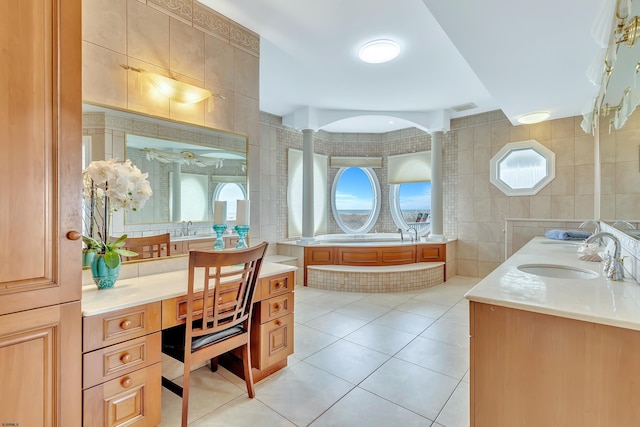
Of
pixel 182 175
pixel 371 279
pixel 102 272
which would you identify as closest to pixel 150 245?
pixel 102 272

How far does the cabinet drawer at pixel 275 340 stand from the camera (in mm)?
1973

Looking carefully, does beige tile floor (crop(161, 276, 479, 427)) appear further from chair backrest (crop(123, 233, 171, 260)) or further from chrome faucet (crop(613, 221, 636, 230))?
chrome faucet (crop(613, 221, 636, 230))

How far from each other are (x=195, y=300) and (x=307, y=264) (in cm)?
296

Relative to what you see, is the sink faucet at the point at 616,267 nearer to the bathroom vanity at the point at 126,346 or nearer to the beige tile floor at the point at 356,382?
the beige tile floor at the point at 356,382

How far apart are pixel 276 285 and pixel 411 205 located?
465cm

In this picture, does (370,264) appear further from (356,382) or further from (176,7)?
(176,7)

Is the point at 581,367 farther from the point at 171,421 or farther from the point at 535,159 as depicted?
the point at 535,159

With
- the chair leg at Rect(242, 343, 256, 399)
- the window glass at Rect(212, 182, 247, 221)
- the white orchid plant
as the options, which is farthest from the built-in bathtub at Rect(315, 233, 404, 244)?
the white orchid plant

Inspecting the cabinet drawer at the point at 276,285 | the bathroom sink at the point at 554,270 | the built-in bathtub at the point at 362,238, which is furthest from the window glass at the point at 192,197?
the built-in bathtub at the point at 362,238

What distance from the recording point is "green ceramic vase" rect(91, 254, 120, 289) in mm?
1543

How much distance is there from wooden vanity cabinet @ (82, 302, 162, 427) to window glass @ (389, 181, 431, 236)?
5.27 metres

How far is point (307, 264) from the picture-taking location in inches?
177

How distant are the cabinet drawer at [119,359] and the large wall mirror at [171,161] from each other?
0.77 metres

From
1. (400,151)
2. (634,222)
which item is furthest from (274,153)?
(634,222)
